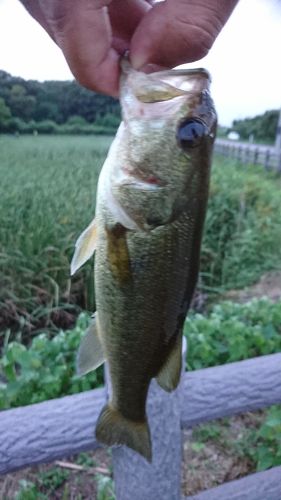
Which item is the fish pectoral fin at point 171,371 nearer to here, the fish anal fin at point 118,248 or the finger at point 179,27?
the fish anal fin at point 118,248

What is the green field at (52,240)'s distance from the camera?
3.27 metres

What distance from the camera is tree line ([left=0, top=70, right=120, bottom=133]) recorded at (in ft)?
7.08

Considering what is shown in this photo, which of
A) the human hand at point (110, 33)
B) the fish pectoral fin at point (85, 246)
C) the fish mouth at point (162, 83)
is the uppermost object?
the human hand at point (110, 33)

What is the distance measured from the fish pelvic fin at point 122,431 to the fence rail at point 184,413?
14.7 inches

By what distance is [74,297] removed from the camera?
11.4 ft

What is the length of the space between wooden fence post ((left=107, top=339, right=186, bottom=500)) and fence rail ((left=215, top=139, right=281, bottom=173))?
423 inches

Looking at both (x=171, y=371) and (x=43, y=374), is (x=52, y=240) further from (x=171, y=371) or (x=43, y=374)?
(x=171, y=371)

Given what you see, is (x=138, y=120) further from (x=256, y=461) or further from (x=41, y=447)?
(x=256, y=461)

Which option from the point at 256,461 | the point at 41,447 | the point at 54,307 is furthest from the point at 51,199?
the point at 41,447

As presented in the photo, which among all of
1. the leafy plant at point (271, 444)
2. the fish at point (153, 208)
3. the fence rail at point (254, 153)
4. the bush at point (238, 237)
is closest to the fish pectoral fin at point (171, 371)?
the fish at point (153, 208)

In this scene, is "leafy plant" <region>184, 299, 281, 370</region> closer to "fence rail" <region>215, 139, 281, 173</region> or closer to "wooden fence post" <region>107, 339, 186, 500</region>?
"wooden fence post" <region>107, 339, 186, 500</region>

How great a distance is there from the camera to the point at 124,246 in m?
0.90

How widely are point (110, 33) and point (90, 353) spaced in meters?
0.55

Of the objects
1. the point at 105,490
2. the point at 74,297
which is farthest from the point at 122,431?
the point at 74,297
